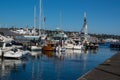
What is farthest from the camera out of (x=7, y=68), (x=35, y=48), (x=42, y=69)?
(x=35, y=48)

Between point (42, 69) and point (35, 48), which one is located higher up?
point (35, 48)

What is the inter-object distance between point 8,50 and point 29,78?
2284cm

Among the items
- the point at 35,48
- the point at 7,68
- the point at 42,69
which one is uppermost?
the point at 35,48

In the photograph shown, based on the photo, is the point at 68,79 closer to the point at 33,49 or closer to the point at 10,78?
the point at 10,78

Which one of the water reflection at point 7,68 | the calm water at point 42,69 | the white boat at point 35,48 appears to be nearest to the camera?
the calm water at point 42,69

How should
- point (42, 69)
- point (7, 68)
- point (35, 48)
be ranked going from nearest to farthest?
point (7, 68), point (42, 69), point (35, 48)

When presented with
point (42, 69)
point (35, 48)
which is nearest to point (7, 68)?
point (42, 69)

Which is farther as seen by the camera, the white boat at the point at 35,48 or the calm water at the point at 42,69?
the white boat at the point at 35,48

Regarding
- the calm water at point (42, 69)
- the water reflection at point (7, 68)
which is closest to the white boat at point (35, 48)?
the calm water at point (42, 69)

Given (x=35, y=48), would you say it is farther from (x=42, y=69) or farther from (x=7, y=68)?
(x=7, y=68)

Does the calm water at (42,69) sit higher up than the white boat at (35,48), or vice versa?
the white boat at (35,48)

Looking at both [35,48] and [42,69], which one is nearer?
[42,69]

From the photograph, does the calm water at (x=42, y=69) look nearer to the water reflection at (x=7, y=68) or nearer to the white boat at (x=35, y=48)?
the water reflection at (x=7, y=68)

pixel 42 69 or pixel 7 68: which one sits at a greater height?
pixel 7 68
